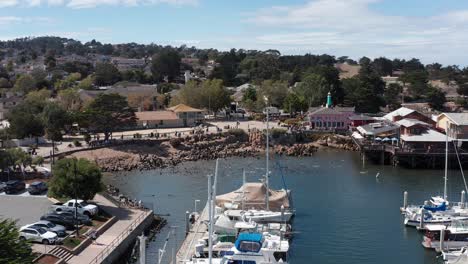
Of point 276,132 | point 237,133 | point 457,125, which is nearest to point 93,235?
point 237,133

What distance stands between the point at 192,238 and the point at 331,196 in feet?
49.7

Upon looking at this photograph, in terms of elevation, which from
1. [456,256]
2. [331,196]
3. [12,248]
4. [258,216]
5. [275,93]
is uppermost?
[275,93]

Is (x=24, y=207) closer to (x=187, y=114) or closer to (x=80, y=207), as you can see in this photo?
(x=80, y=207)

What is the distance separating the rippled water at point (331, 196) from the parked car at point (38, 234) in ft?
14.9

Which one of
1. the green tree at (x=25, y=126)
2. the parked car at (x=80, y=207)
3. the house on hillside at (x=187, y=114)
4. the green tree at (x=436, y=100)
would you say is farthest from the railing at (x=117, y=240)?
the green tree at (x=436, y=100)

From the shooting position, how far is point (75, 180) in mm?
31938

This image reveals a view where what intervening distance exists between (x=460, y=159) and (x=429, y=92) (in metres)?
43.1

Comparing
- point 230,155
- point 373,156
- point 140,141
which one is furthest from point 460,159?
point 140,141

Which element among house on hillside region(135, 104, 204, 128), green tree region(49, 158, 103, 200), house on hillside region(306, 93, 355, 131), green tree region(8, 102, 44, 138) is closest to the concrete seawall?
green tree region(49, 158, 103, 200)

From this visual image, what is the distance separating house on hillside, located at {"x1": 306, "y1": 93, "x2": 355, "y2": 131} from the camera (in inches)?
2726

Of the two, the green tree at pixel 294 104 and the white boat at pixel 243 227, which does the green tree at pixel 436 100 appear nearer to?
the green tree at pixel 294 104

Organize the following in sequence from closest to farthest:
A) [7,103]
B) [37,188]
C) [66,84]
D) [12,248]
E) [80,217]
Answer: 1. [12,248]
2. [80,217]
3. [37,188]
4. [7,103]
5. [66,84]

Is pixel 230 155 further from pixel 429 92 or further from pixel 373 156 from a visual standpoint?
pixel 429 92

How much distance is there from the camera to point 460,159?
53000 millimetres
